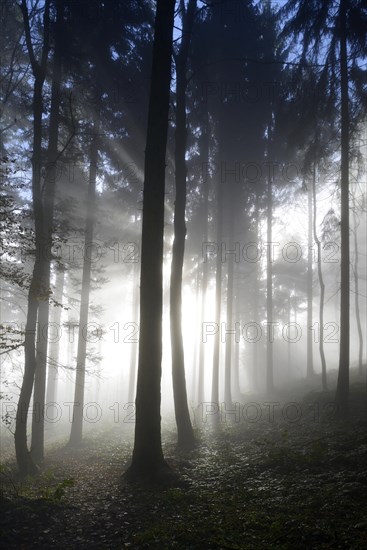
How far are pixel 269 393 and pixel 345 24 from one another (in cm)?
1845

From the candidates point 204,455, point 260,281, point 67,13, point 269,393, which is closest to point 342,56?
point 67,13

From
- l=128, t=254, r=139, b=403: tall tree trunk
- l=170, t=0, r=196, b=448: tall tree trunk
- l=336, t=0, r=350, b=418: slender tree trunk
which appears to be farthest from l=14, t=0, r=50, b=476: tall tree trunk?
l=128, t=254, r=139, b=403: tall tree trunk

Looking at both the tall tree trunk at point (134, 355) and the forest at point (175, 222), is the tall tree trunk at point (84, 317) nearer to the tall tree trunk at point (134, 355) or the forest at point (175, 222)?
the forest at point (175, 222)

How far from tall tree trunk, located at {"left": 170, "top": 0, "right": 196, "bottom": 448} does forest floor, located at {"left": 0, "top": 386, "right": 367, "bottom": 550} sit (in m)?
1.65

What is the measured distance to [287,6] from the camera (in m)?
12.9

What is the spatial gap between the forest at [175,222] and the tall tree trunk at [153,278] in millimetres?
29

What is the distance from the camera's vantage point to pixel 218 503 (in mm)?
5715

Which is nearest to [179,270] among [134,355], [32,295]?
[32,295]

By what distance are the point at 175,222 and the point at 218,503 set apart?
338 inches

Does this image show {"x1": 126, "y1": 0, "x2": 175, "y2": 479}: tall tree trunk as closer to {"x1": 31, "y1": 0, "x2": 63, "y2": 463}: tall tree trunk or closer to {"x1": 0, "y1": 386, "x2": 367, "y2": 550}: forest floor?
{"x1": 0, "y1": 386, "x2": 367, "y2": 550}: forest floor

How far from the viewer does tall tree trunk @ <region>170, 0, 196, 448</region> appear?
11398mm

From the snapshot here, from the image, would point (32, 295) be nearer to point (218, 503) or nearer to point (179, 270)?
point (179, 270)

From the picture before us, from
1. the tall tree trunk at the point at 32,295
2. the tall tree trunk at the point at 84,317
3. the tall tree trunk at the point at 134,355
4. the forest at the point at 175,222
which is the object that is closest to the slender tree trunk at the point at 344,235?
the forest at the point at 175,222

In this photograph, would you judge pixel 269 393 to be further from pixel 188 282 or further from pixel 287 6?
pixel 287 6
